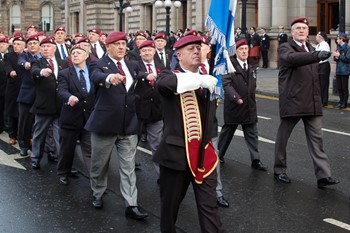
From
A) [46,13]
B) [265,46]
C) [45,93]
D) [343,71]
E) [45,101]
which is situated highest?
[46,13]

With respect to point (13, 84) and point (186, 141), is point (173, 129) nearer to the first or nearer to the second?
point (186, 141)

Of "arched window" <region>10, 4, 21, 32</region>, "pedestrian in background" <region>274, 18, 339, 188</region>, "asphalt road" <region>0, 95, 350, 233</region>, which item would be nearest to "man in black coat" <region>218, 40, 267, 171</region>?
"asphalt road" <region>0, 95, 350, 233</region>

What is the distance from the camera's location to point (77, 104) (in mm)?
7773

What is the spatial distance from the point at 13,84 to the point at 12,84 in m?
0.02

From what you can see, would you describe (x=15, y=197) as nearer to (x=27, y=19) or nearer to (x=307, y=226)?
(x=307, y=226)

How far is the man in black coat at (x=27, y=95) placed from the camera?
381 inches

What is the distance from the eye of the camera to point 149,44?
824 centimetres

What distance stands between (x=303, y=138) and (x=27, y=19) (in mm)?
82282

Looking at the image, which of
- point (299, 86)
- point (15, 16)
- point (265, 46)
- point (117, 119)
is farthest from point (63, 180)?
point (15, 16)

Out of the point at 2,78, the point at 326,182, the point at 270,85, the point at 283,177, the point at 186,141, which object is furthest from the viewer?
the point at 270,85

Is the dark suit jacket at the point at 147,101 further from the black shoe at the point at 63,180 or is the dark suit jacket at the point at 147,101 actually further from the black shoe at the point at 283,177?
the black shoe at the point at 283,177

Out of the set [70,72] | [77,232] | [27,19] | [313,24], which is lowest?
[77,232]

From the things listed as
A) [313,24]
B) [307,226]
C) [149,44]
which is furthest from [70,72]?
[313,24]

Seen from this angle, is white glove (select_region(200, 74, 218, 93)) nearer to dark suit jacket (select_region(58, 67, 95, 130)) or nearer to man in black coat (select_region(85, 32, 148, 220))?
man in black coat (select_region(85, 32, 148, 220))
